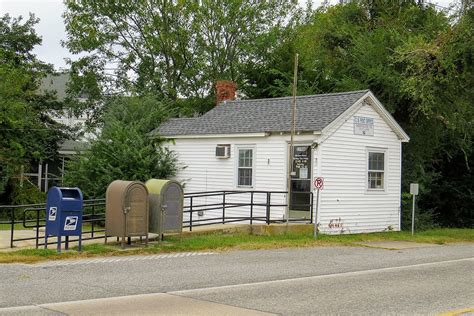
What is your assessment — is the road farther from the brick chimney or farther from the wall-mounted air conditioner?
the brick chimney

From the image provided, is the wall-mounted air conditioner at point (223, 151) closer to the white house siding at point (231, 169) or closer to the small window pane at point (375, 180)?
the white house siding at point (231, 169)

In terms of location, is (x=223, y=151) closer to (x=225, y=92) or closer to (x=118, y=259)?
(x=225, y=92)

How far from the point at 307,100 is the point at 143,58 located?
21.1 meters

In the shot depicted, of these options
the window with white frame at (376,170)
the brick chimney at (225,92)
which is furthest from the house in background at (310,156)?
the brick chimney at (225,92)

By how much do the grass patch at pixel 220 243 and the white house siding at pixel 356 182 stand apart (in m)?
0.60

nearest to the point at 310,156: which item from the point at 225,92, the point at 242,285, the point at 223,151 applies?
the point at 223,151

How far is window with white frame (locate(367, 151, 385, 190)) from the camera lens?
2116 centimetres

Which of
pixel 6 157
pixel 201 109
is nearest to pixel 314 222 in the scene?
pixel 6 157

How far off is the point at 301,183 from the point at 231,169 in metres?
2.52

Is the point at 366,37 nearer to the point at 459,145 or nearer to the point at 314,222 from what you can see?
the point at 459,145

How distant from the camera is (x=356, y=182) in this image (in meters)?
20.4

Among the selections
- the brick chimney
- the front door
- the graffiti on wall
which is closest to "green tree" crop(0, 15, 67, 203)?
the brick chimney

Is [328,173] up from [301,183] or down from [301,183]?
up

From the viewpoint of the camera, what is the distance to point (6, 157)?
2580 cm
